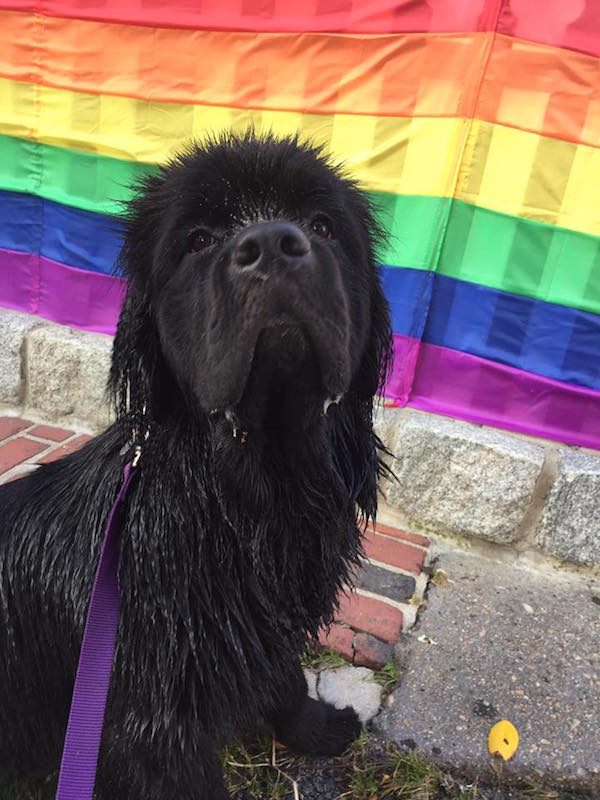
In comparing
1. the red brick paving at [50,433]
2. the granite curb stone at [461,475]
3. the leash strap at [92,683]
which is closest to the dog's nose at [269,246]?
the leash strap at [92,683]

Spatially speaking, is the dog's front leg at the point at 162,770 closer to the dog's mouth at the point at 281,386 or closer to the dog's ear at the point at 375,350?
the dog's mouth at the point at 281,386

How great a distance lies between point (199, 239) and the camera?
1412 millimetres

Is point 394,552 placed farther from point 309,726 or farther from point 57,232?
point 57,232

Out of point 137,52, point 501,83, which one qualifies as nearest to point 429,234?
point 501,83

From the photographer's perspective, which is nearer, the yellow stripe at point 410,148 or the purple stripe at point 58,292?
the yellow stripe at point 410,148

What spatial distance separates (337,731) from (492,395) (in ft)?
5.33

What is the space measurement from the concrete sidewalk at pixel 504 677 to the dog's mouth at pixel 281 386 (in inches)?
47.7

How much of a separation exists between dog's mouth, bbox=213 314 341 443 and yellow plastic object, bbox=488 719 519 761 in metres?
1.26

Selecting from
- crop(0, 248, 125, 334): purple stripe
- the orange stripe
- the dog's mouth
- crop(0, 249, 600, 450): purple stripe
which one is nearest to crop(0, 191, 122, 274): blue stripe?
crop(0, 248, 125, 334): purple stripe

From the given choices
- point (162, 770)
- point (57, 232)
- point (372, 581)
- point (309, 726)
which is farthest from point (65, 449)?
point (162, 770)

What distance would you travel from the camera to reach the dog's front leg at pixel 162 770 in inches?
57.6

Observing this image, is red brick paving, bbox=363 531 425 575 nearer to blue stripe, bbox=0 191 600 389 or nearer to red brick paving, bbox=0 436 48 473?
blue stripe, bbox=0 191 600 389

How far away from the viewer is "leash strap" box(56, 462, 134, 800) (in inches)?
46.3

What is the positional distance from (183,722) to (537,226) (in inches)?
89.9
